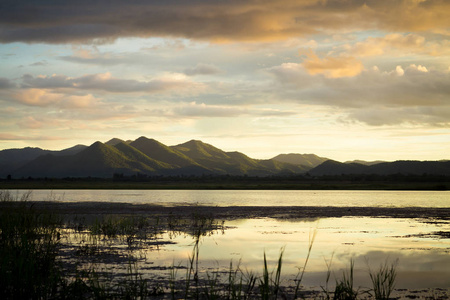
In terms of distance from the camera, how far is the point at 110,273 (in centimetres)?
1564

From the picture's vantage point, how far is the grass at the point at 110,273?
11.8 metres

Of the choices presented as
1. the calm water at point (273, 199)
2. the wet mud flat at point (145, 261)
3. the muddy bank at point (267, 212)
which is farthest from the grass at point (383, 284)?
the calm water at point (273, 199)

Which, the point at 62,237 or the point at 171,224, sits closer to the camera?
the point at 62,237

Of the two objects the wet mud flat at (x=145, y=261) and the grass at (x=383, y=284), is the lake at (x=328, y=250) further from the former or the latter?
the grass at (x=383, y=284)

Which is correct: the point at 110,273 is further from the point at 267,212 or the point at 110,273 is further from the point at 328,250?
the point at 267,212

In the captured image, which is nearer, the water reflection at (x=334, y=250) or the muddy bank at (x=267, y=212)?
the water reflection at (x=334, y=250)

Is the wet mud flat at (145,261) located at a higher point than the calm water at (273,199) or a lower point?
lower

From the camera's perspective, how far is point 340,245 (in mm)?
23281

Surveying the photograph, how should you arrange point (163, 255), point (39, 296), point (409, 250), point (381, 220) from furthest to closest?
point (381, 220) → point (409, 250) → point (163, 255) → point (39, 296)

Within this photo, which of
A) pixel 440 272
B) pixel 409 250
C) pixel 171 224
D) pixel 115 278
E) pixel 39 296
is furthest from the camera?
pixel 171 224

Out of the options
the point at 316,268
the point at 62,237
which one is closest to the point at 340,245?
the point at 316,268

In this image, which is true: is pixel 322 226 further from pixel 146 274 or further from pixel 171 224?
pixel 146 274

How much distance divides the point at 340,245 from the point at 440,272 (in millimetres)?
6627

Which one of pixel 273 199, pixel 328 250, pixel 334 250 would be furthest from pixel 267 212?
pixel 273 199
